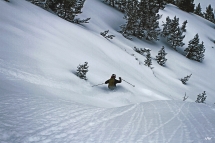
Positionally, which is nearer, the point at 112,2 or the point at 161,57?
the point at 161,57

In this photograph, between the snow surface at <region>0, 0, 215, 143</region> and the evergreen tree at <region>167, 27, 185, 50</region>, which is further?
the evergreen tree at <region>167, 27, 185, 50</region>

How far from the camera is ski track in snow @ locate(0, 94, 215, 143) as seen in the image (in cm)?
161

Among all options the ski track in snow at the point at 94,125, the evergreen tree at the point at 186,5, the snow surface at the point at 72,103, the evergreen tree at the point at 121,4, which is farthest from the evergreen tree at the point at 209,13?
the ski track in snow at the point at 94,125

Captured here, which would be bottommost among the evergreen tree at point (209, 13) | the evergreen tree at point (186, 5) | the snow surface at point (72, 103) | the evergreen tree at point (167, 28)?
the snow surface at point (72, 103)

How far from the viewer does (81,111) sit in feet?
8.45

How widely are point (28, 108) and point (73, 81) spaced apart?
141 inches

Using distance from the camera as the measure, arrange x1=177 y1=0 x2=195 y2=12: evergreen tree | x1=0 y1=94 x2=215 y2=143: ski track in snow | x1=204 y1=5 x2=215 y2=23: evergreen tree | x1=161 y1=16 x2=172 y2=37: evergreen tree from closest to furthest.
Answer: x1=0 y1=94 x2=215 y2=143: ski track in snow
x1=161 y1=16 x2=172 y2=37: evergreen tree
x1=177 y1=0 x2=195 y2=12: evergreen tree
x1=204 y1=5 x2=215 y2=23: evergreen tree

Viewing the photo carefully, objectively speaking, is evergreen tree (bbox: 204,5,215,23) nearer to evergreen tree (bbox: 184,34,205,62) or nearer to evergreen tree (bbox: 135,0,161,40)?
evergreen tree (bbox: 184,34,205,62)

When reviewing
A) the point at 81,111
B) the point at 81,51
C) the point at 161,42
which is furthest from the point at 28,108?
the point at 161,42

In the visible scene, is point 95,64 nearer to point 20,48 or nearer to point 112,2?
point 20,48

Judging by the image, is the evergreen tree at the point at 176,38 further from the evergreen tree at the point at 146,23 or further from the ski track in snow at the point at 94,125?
the ski track in snow at the point at 94,125

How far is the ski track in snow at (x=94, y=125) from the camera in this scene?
161 cm

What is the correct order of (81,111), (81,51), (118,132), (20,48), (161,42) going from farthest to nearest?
1. (161,42)
2. (81,51)
3. (20,48)
4. (81,111)
5. (118,132)

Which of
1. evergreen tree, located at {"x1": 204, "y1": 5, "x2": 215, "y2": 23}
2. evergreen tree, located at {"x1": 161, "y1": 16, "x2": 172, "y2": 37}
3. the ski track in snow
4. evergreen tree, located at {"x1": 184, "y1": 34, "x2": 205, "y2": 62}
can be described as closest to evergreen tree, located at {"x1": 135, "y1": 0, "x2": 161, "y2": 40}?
evergreen tree, located at {"x1": 161, "y1": 16, "x2": 172, "y2": 37}
